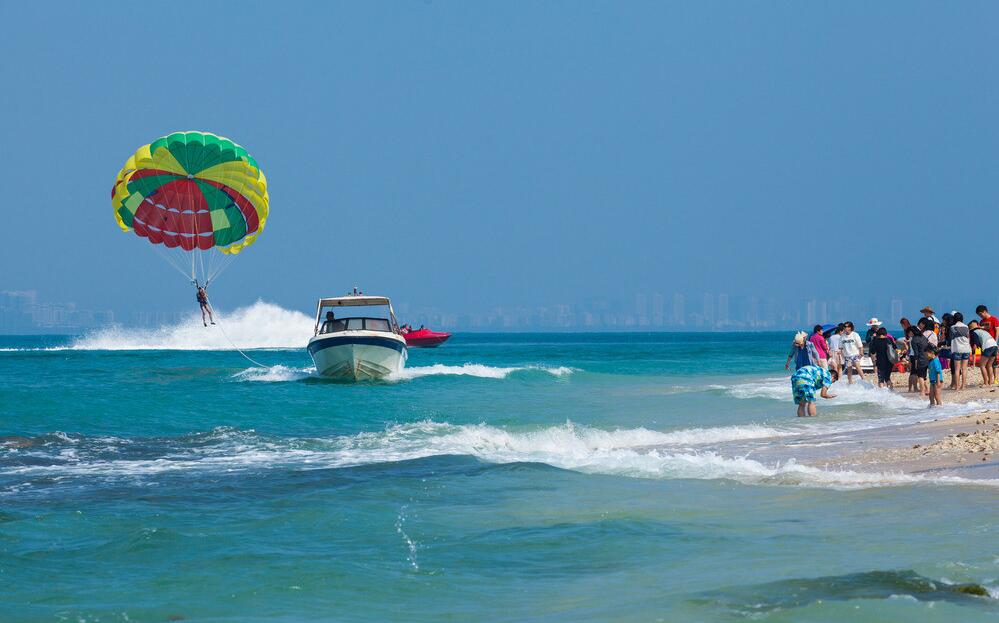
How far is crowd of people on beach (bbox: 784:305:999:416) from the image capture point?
643 inches

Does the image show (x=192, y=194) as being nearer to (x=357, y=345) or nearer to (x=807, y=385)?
(x=357, y=345)

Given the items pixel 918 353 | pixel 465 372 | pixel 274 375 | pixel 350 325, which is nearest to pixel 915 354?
pixel 918 353

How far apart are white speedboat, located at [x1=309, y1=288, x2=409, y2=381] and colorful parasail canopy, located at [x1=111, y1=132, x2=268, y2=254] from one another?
332cm

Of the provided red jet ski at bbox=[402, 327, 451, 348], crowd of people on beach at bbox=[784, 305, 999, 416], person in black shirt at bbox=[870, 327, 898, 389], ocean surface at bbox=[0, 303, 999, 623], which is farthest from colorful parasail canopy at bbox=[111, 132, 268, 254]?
red jet ski at bbox=[402, 327, 451, 348]

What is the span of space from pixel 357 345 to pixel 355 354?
27 centimetres

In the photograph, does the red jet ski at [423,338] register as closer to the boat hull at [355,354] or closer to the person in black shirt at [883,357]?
the boat hull at [355,354]

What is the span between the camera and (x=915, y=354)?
63.3ft

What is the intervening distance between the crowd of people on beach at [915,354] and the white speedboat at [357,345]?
11845 millimetres

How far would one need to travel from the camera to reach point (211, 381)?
111 feet

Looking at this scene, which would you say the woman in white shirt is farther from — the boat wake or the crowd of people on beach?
the boat wake

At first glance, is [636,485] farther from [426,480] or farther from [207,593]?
Answer: [207,593]

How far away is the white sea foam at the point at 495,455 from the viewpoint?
10.3 meters

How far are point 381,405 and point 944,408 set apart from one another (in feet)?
38.1

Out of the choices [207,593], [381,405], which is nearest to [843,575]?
[207,593]
